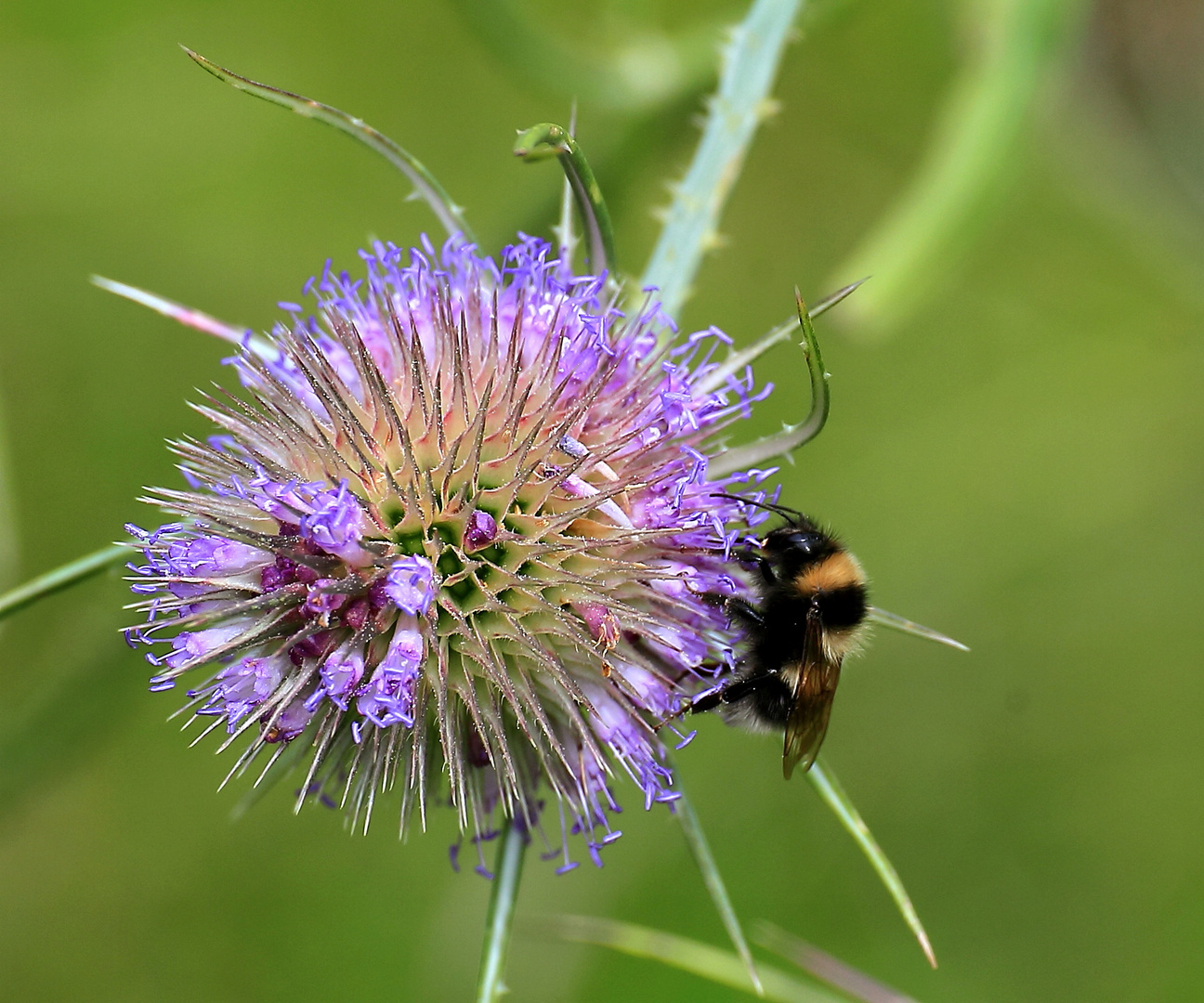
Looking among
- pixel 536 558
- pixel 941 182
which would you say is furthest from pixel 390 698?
pixel 941 182

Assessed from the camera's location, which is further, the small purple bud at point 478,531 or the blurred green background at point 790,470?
the blurred green background at point 790,470

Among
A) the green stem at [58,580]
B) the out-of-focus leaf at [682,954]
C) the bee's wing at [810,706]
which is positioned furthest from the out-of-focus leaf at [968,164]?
the green stem at [58,580]

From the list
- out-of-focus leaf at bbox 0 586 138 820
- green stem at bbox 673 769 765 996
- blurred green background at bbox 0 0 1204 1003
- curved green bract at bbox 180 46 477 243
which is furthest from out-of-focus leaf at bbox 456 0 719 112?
green stem at bbox 673 769 765 996

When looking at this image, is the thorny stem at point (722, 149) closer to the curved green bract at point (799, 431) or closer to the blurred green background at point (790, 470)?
the curved green bract at point (799, 431)

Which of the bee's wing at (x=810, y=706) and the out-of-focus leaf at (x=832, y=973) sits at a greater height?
the bee's wing at (x=810, y=706)

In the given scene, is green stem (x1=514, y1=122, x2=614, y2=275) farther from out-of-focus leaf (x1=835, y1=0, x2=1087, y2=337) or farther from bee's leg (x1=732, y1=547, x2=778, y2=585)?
out-of-focus leaf (x1=835, y1=0, x2=1087, y2=337)

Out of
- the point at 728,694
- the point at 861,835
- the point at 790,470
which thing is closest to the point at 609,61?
the point at 790,470
